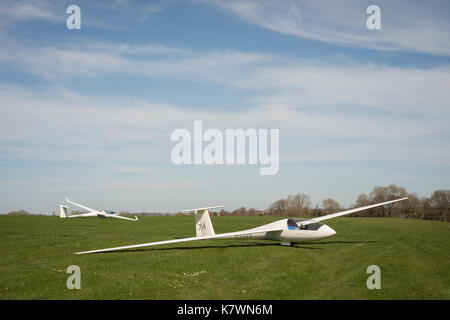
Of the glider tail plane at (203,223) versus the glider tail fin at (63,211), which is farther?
the glider tail fin at (63,211)

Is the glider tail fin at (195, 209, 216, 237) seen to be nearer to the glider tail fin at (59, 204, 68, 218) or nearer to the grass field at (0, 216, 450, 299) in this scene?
the grass field at (0, 216, 450, 299)

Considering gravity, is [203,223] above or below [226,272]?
above

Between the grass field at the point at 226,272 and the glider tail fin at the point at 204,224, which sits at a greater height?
the glider tail fin at the point at 204,224

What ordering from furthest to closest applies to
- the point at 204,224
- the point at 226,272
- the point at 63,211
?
the point at 63,211, the point at 204,224, the point at 226,272

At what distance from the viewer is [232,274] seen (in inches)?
517

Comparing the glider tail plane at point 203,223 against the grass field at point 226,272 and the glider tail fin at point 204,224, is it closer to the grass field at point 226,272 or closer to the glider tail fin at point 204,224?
the glider tail fin at point 204,224

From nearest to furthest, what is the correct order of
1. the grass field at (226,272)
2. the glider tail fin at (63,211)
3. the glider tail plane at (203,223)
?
the grass field at (226,272) < the glider tail plane at (203,223) < the glider tail fin at (63,211)

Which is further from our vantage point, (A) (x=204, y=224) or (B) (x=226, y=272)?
(A) (x=204, y=224)

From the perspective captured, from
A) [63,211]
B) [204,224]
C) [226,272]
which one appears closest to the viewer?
[226,272]

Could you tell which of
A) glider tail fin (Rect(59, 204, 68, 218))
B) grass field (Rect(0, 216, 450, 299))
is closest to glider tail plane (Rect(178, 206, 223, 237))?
grass field (Rect(0, 216, 450, 299))

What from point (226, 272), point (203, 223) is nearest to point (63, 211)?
point (203, 223)

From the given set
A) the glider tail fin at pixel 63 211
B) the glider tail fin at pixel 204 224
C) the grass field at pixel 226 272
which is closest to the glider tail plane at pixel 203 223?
the glider tail fin at pixel 204 224

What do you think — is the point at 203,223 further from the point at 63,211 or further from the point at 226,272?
the point at 63,211
